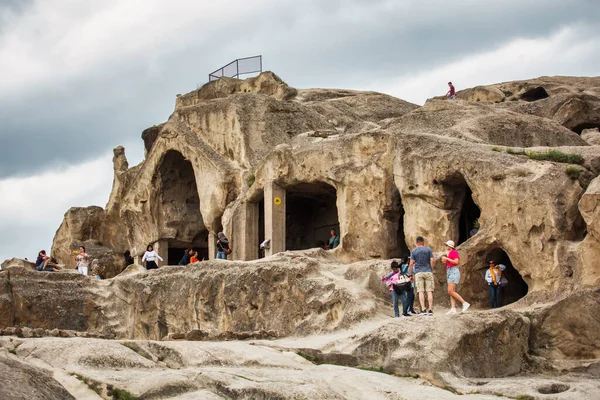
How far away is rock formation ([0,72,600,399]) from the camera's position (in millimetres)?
18234

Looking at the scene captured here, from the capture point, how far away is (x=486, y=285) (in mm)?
26094

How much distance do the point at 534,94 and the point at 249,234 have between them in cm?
1688

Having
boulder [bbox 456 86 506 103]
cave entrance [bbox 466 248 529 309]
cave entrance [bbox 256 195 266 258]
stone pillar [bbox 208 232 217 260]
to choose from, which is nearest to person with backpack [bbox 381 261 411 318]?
cave entrance [bbox 466 248 529 309]

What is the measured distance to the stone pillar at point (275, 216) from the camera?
107ft

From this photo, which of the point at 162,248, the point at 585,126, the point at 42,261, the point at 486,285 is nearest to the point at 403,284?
the point at 486,285

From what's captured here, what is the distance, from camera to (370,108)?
1726 inches

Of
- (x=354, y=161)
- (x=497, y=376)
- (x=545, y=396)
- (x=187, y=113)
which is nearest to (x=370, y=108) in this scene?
(x=187, y=113)

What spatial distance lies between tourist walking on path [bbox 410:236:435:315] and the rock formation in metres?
1.35

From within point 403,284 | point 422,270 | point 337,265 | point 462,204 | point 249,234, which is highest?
point 462,204

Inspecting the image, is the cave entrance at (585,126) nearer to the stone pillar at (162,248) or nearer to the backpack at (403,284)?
the stone pillar at (162,248)

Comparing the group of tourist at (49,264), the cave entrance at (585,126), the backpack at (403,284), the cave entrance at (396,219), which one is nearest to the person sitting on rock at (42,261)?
the group of tourist at (49,264)

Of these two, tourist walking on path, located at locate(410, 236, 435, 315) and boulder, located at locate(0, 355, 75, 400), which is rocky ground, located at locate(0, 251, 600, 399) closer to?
boulder, located at locate(0, 355, 75, 400)

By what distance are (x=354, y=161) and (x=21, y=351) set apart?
1442cm

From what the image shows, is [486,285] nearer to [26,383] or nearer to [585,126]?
[26,383]
